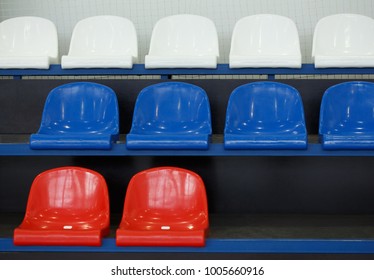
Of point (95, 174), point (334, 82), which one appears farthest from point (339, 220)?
point (95, 174)

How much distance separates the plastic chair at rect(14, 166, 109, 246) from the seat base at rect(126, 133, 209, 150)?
179 mm

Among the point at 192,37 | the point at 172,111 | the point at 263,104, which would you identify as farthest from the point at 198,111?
the point at 192,37

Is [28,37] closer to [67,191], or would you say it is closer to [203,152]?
[67,191]

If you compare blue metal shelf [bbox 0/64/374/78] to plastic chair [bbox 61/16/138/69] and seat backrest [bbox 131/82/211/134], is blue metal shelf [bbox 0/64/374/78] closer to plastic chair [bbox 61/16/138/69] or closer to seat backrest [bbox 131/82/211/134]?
seat backrest [bbox 131/82/211/134]

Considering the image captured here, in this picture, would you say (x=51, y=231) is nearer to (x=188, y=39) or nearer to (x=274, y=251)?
(x=274, y=251)

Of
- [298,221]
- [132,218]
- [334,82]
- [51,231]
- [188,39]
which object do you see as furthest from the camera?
[188,39]

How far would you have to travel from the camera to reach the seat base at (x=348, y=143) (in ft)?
5.76

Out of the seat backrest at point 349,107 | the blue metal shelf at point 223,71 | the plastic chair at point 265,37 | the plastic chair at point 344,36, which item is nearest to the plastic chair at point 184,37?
the plastic chair at point 265,37

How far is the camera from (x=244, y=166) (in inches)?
82.3

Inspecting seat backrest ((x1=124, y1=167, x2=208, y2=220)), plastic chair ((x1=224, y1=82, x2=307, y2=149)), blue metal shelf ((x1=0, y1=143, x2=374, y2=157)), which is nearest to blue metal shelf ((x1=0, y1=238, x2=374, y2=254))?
seat backrest ((x1=124, y1=167, x2=208, y2=220))

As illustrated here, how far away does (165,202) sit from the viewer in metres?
1.86

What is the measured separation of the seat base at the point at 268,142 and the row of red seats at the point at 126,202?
18cm

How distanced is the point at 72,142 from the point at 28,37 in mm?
1302

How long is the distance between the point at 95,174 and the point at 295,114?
781mm
